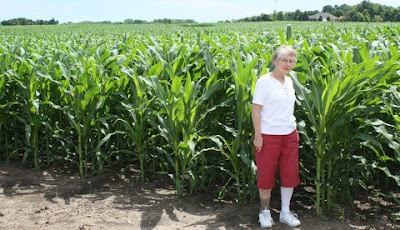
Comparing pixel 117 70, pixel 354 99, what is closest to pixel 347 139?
pixel 354 99

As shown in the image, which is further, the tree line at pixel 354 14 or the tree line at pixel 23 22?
the tree line at pixel 23 22

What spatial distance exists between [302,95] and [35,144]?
3.29 meters

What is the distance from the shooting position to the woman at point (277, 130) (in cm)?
359

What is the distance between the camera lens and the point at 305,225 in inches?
153

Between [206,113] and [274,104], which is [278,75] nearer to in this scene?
[274,104]

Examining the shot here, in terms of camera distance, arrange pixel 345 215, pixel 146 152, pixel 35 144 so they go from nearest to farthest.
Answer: pixel 345 215
pixel 146 152
pixel 35 144

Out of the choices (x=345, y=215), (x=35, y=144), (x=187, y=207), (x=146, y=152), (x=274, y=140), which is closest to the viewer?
(x=274, y=140)

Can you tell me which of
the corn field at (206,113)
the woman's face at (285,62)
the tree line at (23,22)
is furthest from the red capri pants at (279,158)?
the tree line at (23,22)

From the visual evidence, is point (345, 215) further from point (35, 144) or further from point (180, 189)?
point (35, 144)

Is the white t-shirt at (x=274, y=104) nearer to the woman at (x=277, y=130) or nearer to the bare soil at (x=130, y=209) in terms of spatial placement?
the woman at (x=277, y=130)

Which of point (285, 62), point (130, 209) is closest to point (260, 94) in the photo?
point (285, 62)

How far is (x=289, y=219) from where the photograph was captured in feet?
12.7

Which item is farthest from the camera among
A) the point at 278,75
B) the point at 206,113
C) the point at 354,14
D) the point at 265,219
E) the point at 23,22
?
the point at 23,22

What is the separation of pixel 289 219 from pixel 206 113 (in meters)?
1.20
